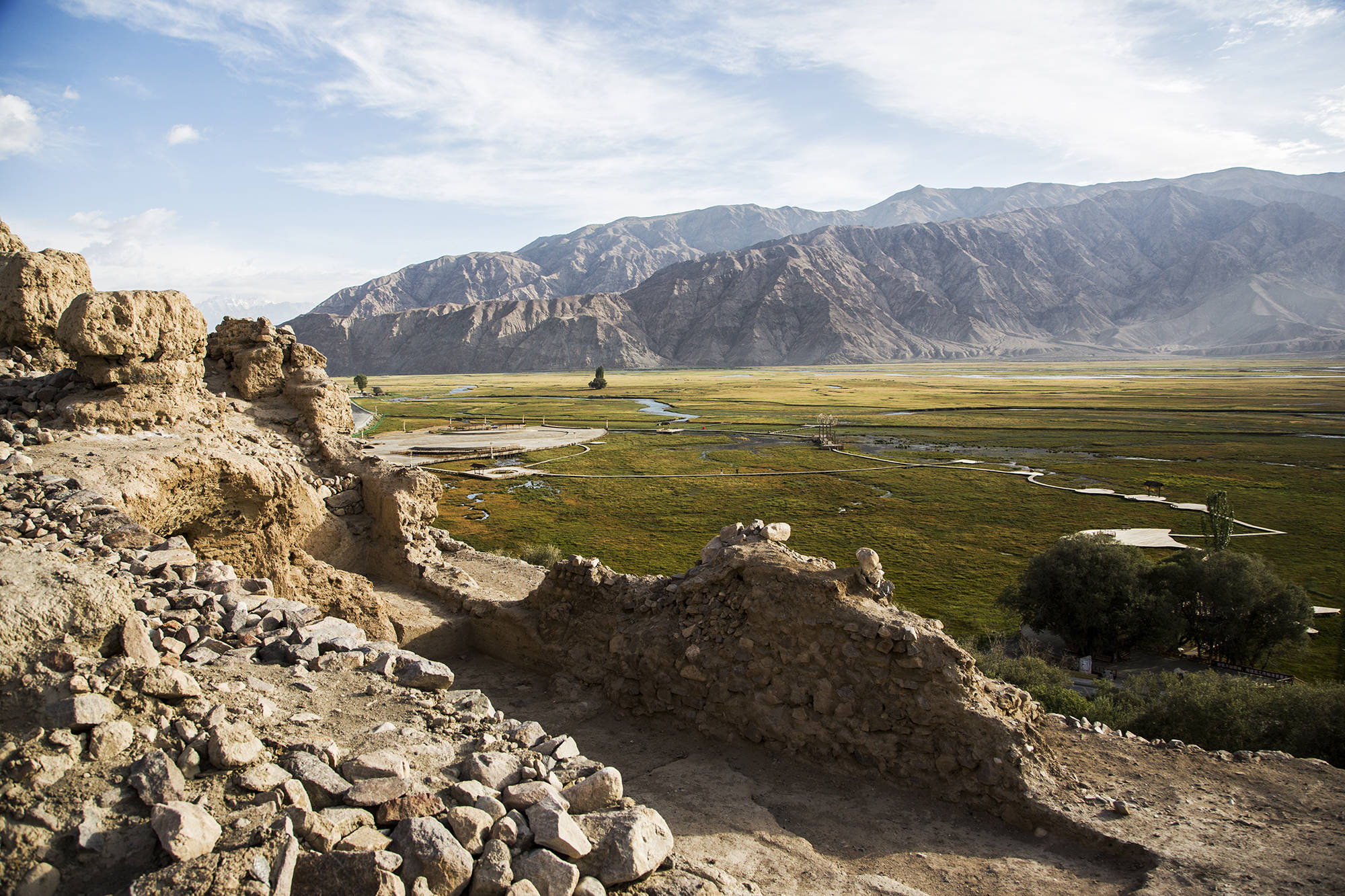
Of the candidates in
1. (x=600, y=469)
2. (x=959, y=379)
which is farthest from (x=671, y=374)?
(x=600, y=469)

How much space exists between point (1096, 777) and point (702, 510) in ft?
96.4

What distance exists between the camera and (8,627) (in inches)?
214

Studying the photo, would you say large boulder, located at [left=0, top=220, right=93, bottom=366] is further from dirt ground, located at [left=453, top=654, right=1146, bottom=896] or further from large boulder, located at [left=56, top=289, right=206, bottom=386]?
dirt ground, located at [left=453, top=654, right=1146, bottom=896]

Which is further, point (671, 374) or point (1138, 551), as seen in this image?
point (671, 374)

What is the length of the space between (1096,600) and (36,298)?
1050 inches

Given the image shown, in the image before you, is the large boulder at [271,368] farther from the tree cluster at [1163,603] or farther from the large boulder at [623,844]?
the tree cluster at [1163,603]

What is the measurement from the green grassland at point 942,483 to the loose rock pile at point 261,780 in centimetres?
1947

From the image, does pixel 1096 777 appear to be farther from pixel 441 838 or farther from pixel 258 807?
pixel 258 807

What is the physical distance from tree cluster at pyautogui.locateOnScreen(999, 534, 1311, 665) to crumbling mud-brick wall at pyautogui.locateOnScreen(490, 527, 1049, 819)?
13296 mm

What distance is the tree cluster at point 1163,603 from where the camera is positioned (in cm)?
2014

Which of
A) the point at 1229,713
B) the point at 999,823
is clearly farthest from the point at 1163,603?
the point at 999,823

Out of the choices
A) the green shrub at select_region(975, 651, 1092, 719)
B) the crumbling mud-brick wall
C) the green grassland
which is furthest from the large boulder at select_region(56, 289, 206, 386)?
the green grassland

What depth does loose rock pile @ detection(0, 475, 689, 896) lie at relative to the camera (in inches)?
173

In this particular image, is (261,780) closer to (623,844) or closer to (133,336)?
(623,844)
